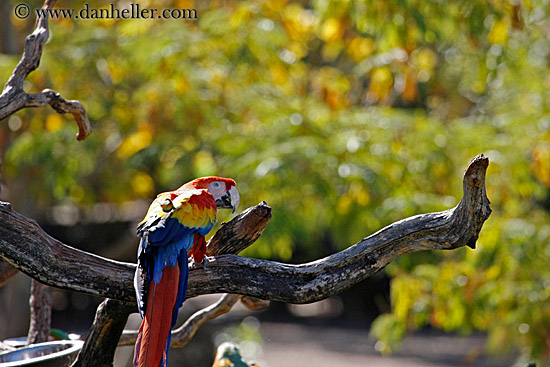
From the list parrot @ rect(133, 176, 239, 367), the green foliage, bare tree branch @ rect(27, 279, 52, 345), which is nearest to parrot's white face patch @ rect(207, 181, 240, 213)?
parrot @ rect(133, 176, 239, 367)

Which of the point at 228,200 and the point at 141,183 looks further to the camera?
the point at 141,183

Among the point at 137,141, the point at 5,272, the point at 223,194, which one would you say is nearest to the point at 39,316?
the point at 5,272

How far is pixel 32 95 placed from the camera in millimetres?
1791

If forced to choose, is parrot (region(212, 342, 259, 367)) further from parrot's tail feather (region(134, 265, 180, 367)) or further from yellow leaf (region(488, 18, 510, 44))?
yellow leaf (region(488, 18, 510, 44))

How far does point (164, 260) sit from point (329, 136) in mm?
2374

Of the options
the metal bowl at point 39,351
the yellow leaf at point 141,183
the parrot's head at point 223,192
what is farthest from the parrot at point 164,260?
the yellow leaf at point 141,183

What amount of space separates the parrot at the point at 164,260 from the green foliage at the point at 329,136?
172cm

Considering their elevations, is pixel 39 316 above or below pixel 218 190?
below

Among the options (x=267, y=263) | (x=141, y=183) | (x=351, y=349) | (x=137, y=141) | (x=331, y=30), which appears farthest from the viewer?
(x=351, y=349)

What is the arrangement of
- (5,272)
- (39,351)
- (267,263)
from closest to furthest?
1. (267,263)
2. (39,351)
3. (5,272)

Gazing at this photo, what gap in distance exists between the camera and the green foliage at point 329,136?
3.34 meters

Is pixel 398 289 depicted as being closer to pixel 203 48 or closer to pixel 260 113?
pixel 260 113

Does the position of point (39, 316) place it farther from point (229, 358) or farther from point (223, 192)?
point (223, 192)

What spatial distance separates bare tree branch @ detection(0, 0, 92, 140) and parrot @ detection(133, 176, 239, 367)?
48 cm
